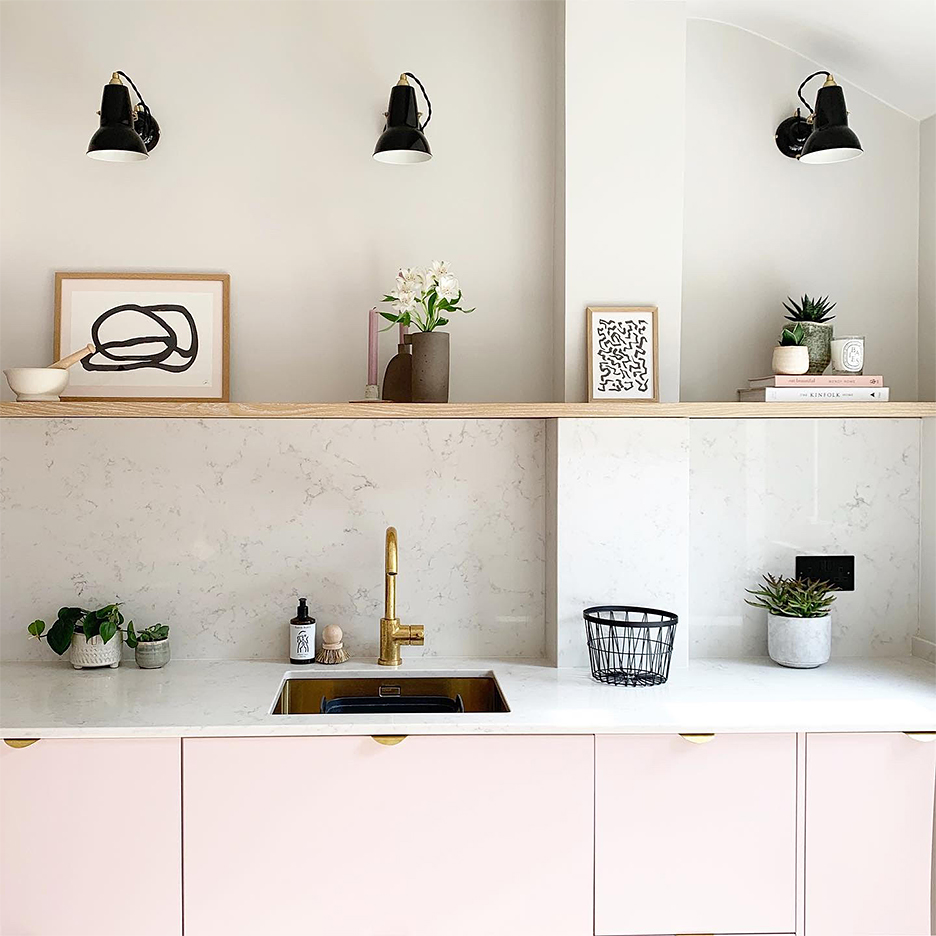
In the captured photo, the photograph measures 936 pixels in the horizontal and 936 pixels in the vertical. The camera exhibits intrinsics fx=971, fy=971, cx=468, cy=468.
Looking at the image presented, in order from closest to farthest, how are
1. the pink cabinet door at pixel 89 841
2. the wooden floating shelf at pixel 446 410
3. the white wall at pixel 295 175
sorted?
the pink cabinet door at pixel 89 841 → the wooden floating shelf at pixel 446 410 → the white wall at pixel 295 175

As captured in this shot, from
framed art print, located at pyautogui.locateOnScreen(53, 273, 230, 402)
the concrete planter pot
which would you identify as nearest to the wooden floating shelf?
the concrete planter pot

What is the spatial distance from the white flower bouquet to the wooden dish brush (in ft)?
2.64

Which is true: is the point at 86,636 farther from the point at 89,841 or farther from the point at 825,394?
the point at 825,394

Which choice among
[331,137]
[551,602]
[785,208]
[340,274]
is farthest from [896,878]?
[331,137]

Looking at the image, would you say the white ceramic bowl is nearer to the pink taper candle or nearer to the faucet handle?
the pink taper candle

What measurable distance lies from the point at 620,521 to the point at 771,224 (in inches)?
36.6

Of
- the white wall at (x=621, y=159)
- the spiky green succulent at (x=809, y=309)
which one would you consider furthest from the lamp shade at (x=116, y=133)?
the spiky green succulent at (x=809, y=309)

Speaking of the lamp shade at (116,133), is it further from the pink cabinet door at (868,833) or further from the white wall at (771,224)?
the pink cabinet door at (868,833)

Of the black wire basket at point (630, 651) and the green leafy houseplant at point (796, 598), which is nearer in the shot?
the black wire basket at point (630, 651)

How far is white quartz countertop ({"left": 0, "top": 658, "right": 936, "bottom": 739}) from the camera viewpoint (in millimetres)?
2029

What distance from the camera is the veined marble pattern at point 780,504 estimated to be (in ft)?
8.68

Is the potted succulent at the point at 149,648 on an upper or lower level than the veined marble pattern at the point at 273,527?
lower

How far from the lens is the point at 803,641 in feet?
8.16

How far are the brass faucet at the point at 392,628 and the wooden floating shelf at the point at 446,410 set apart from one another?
36 centimetres
